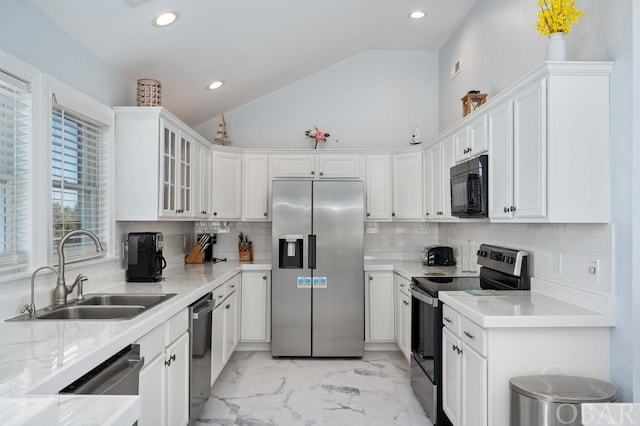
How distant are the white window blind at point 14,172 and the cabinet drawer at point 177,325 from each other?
77 cm

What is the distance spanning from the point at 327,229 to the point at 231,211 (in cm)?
112

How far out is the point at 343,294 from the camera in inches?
171

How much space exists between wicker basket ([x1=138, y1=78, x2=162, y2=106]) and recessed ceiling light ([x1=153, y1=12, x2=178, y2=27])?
20.3 inches

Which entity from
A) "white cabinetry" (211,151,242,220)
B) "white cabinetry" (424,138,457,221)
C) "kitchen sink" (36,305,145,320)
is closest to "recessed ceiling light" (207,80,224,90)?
"white cabinetry" (211,151,242,220)

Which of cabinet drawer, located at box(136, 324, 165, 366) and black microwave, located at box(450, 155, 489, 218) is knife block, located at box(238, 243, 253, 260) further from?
cabinet drawer, located at box(136, 324, 165, 366)

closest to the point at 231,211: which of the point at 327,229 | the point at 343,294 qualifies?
the point at 327,229

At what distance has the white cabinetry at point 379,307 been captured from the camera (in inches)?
177

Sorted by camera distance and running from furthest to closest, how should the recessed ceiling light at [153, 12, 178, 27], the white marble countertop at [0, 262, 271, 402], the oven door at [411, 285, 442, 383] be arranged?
the oven door at [411, 285, 442, 383] → the recessed ceiling light at [153, 12, 178, 27] → the white marble countertop at [0, 262, 271, 402]

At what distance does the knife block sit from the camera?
15.9 feet

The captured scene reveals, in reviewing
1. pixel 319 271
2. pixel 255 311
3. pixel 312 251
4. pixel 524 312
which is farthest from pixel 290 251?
pixel 524 312

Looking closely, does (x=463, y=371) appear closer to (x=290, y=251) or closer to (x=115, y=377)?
(x=115, y=377)

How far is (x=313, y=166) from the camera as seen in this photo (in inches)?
190

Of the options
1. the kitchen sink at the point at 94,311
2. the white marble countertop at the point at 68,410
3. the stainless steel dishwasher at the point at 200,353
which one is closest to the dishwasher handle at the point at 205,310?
the stainless steel dishwasher at the point at 200,353

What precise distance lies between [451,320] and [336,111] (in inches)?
126
